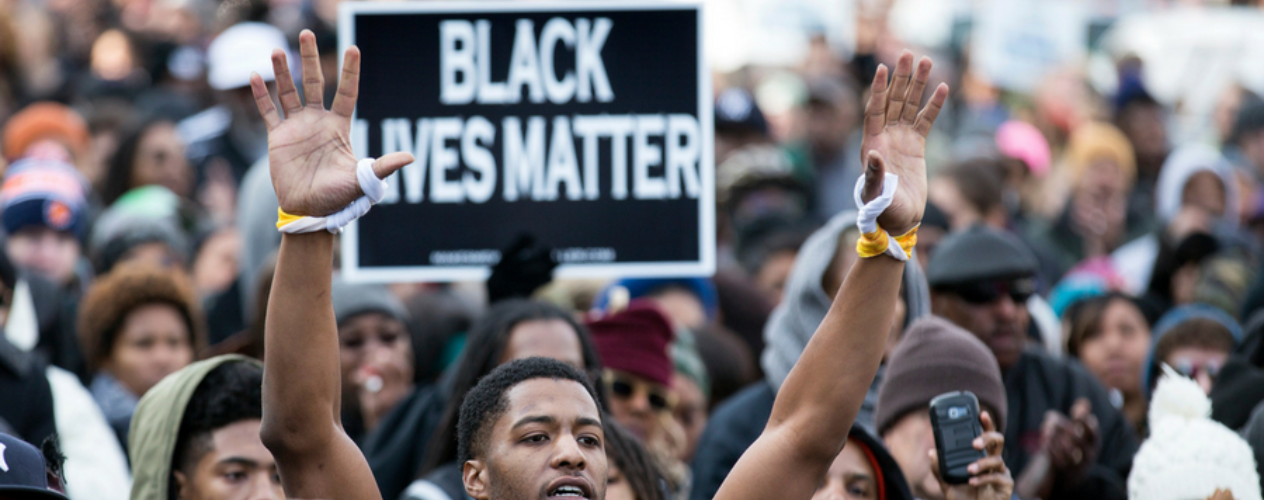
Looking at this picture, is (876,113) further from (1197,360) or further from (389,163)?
(1197,360)

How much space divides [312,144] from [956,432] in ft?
5.77

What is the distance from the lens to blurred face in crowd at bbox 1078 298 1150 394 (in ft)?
22.2

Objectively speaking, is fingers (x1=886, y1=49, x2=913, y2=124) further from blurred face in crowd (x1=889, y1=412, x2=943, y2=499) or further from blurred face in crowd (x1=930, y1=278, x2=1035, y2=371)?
blurred face in crowd (x1=930, y1=278, x2=1035, y2=371)

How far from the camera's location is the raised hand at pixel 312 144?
11.2 ft

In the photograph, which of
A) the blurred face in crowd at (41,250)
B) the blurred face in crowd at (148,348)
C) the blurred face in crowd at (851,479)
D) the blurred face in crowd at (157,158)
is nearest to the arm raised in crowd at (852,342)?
the blurred face in crowd at (851,479)

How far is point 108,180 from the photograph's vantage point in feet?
30.4

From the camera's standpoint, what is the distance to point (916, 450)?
4426 millimetres

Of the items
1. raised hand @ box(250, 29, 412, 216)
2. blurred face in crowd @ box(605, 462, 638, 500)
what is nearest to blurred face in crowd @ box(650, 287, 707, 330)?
blurred face in crowd @ box(605, 462, 638, 500)

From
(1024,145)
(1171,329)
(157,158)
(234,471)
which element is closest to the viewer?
(234,471)

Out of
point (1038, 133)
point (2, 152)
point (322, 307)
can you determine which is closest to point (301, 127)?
point (322, 307)

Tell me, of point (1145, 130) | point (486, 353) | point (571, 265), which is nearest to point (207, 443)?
point (486, 353)

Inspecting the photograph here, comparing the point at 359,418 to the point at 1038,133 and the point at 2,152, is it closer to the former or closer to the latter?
the point at 2,152

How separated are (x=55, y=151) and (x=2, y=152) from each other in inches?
51.7

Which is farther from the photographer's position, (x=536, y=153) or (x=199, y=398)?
(x=536, y=153)
